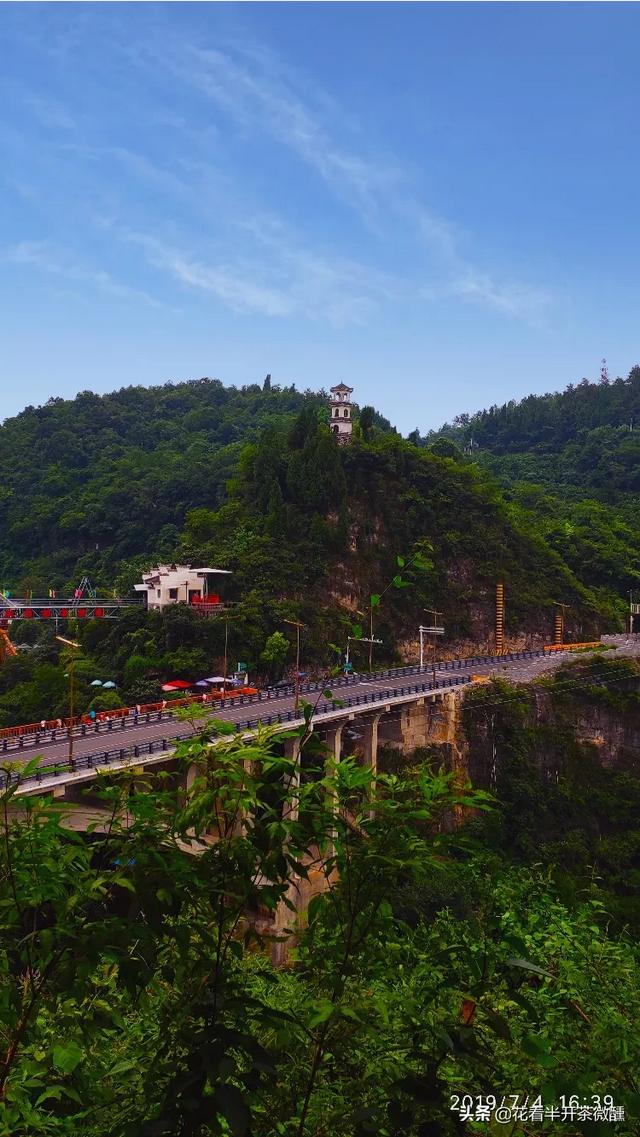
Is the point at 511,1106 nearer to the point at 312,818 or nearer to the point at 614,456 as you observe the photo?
the point at 312,818

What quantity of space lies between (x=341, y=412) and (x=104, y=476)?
35.2m

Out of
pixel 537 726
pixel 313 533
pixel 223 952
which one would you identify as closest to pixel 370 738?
pixel 537 726

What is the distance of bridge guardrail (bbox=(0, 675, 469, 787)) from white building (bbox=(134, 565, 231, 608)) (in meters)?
15.9

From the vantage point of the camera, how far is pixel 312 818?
4.89 m

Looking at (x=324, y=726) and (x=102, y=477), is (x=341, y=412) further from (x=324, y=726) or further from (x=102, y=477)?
(x=324, y=726)

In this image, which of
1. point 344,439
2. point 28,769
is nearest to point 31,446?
point 344,439

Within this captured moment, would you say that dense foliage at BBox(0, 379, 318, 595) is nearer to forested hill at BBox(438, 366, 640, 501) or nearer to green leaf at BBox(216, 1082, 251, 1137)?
forested hill at BBox(438, 366, 640, 501)

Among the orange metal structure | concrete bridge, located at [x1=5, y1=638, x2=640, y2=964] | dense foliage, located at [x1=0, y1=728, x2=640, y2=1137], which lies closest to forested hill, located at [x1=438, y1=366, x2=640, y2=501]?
concrete bridge, located at [x1=5, y1=638, x2=640, y2=964]

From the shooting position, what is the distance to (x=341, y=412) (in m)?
78.8

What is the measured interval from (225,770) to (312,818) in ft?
2.32

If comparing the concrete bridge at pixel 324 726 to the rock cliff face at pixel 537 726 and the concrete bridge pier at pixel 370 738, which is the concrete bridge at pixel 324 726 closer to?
the concrete bridge pier at pixel 370 738

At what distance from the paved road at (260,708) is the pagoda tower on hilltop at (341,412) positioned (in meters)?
28.4

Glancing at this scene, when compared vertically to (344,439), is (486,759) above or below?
below

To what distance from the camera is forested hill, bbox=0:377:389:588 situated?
83750mm
